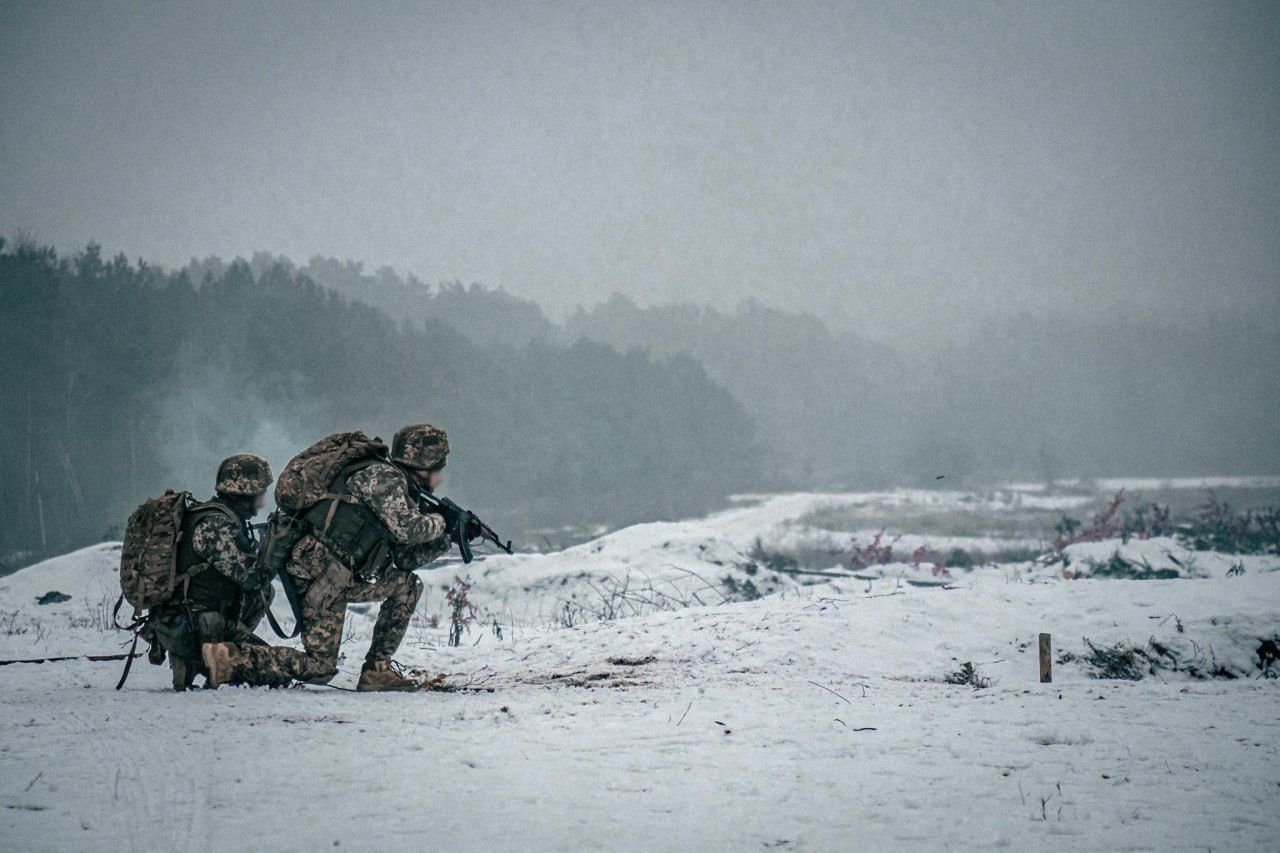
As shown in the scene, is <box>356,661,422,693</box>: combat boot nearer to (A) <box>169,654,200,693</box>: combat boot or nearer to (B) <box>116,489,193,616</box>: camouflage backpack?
(A) <box>169,654,200,693</box>: combat boot

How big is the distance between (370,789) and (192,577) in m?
2.94

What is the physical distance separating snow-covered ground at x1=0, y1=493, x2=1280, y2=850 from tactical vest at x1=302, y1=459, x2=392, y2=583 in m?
0.90

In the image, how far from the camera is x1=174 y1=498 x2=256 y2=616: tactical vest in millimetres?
5402

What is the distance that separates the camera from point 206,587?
547cm

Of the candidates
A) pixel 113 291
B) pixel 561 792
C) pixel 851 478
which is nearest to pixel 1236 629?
pixel 561 792

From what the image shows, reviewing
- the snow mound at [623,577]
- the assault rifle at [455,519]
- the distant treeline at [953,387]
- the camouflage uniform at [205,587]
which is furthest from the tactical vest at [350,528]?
the distant treeline at [953,387]

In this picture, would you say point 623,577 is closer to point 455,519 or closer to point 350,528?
point 455,519

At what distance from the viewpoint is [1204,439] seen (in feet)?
267

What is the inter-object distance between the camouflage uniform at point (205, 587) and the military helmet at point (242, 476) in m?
0.22

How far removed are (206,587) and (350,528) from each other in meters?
1.20

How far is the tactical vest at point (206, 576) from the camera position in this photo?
5.40 metres

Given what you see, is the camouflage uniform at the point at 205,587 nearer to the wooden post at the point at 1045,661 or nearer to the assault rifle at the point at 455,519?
the assault rifle at the point at 455,519

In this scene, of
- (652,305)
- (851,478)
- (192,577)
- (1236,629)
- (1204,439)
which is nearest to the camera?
(192,577)

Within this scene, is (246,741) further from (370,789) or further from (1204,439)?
(1204,439)
